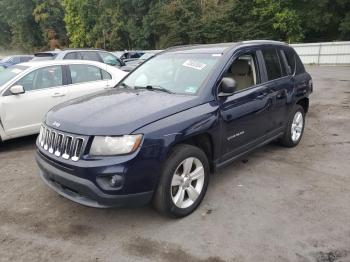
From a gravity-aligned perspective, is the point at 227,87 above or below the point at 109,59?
above

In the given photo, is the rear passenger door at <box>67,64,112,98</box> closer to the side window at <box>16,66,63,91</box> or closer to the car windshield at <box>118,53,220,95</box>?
the side window at <box>16,66,63,91</box>

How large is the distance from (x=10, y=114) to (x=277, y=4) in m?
35.4

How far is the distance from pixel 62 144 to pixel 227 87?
1.88 m

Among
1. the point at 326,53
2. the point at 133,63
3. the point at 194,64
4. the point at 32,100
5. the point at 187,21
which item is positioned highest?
the point at 187,21

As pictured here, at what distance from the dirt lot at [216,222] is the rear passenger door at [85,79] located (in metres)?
2.10

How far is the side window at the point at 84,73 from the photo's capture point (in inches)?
264

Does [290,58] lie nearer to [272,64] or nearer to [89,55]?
[272,64]

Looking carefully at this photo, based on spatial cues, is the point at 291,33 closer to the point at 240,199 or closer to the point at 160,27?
the point at 160,27

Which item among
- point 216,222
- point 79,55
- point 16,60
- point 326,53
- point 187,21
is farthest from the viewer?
point 187,21

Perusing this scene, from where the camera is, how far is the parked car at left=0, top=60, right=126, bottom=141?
18.9 ft

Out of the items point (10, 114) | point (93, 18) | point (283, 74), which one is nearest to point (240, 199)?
point (283, 74)

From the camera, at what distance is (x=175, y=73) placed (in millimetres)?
4262

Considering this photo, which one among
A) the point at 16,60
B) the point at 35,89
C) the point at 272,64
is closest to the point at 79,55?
the point at 35,89

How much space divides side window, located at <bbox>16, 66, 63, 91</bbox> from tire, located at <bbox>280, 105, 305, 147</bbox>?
169 inches
